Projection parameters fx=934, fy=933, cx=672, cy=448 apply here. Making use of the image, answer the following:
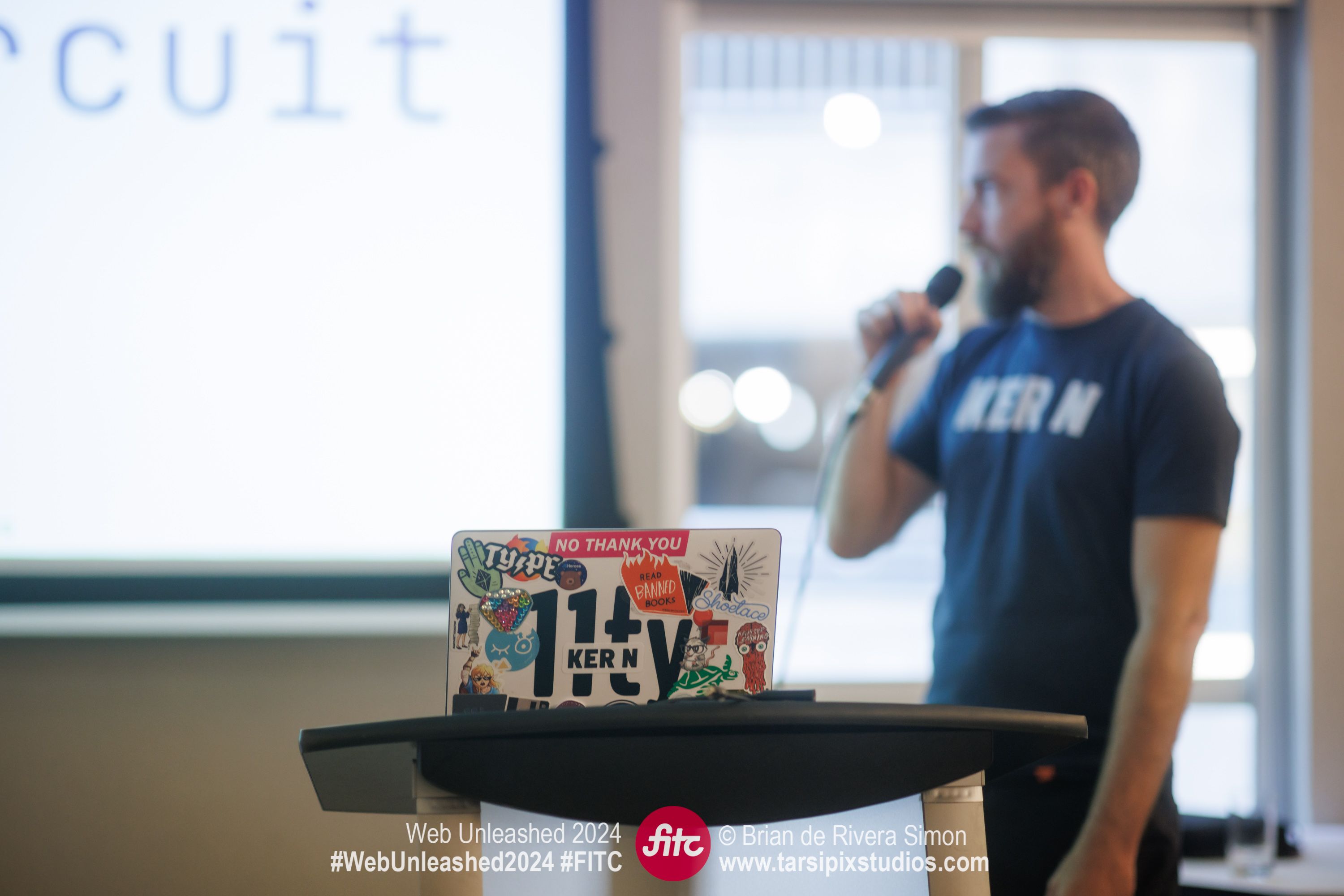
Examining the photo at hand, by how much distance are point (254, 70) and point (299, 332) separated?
21.5 inches

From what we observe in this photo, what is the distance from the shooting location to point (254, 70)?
6.28ft

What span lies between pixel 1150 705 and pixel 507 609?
0.89 metres

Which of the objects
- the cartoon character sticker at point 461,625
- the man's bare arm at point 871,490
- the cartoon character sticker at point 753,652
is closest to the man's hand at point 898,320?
the man's bare arm at point 871,490

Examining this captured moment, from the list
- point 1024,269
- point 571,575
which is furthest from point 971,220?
point 571,575

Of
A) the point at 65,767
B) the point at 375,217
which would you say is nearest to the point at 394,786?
the point at 375,217

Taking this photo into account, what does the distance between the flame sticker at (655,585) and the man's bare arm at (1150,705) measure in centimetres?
76

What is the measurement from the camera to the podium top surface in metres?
0.59

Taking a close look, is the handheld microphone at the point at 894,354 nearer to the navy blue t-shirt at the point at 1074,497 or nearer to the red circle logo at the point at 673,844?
the navy blue t-shirt at the point at 1074,497

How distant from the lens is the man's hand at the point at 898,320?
144cm

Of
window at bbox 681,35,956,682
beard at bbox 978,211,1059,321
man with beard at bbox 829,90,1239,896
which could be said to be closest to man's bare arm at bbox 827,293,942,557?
man with beard at bbox 829,90,1239,896

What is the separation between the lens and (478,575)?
28.4 inches

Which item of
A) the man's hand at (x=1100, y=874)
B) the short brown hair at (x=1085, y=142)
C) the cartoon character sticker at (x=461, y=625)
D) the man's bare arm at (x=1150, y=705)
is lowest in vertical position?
the man's hand at (x=1100, y=874)

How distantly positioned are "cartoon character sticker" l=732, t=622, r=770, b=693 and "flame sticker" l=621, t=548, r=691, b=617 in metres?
0.05

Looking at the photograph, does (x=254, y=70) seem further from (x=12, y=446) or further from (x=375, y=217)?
(x=12, y=446)
